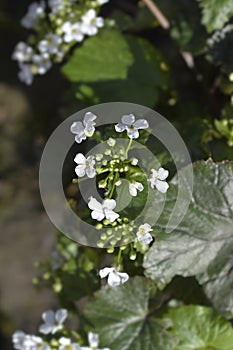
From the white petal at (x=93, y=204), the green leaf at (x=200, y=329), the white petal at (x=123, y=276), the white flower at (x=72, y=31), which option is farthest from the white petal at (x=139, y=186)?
the white flower at (x=72, y=31)

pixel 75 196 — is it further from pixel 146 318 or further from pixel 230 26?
pixel 230 26

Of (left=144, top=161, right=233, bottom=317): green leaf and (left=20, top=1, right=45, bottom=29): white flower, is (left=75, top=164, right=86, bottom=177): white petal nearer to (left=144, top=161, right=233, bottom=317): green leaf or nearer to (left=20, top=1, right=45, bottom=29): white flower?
(left=144, top=161, right=233, bottom=317): green leaf

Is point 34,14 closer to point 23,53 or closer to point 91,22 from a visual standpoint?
point 23,53

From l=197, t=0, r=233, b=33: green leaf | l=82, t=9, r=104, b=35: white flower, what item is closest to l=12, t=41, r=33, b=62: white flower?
l=82, t=9, r=104, b=35: white flower

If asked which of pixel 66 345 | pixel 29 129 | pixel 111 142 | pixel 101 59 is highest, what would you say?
pixel 111 142

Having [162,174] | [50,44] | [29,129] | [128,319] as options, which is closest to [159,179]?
[162,174]

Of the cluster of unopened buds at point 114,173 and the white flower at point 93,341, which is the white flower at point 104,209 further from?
the white flower at point 93,341

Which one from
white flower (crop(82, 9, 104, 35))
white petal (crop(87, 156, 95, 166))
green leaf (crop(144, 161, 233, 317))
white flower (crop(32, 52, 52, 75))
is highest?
white petal (crop(87, 156, 95, 166))
